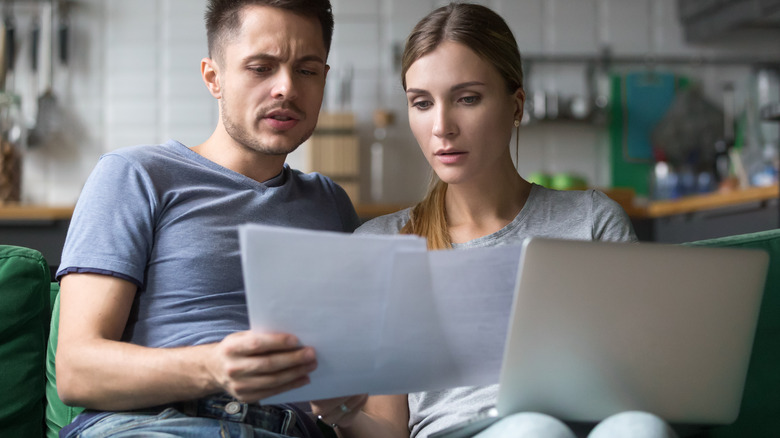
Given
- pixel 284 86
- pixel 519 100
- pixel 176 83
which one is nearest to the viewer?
pixel 284 86

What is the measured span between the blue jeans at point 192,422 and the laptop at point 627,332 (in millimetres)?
292

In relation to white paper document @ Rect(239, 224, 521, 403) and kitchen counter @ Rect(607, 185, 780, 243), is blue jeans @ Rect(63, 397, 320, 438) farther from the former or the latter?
kitchen counter @ Rect(607, 185, 780, 243)

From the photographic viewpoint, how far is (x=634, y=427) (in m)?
0.87

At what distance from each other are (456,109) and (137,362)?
619 mm

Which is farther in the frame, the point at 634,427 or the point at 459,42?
the point at 459,42

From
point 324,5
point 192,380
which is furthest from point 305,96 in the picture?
point 192,380

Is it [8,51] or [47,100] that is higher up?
[8,51]

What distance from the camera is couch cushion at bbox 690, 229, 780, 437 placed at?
128cm

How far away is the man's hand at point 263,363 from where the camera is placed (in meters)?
0.84

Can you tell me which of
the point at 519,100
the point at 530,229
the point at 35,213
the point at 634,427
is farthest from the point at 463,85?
the point at 35,213

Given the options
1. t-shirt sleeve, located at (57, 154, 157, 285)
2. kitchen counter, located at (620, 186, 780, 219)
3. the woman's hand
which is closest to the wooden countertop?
kitchen counter, located at (620, 186, 780, 219)

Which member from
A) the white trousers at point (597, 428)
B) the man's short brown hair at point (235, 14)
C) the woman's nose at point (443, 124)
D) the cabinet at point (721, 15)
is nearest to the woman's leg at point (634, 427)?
the white trousers at point (597, 428)

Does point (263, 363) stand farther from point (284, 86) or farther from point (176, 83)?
Answer: point (176, 83)

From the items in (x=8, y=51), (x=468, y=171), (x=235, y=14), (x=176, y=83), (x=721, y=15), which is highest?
(x=721, y=15)
